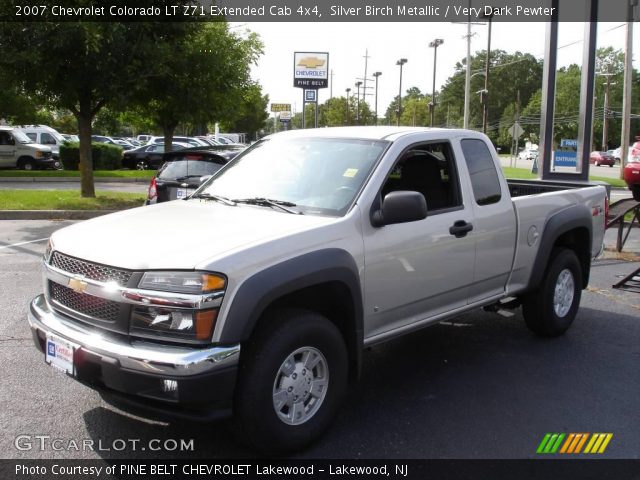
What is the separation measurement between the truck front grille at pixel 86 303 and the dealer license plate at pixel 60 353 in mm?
183

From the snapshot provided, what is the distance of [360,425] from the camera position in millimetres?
3906

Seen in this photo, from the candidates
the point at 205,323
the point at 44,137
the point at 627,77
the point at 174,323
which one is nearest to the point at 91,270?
the point at 174,323

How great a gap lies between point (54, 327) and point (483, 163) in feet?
11.0

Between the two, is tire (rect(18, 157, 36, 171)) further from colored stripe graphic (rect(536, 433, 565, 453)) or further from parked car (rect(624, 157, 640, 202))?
colored stripe graphic (rect(536, 433, 565, 453))

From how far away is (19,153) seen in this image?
1038 inches

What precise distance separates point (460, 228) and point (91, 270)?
251 centimetres

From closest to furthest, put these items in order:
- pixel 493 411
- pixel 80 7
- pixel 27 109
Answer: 1. pixel 493 411
2. pixel 80 7
3. pixel 27 109

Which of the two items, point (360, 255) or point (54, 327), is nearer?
point (54, 327)

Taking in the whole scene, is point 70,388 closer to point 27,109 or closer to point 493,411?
point 493,411

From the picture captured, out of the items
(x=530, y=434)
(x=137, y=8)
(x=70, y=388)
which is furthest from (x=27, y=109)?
(x=530, y=434)

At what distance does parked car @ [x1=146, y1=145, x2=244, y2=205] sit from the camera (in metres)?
8.80

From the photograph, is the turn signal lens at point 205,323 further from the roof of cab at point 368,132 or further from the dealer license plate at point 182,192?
the dealer license plate at point 182,192

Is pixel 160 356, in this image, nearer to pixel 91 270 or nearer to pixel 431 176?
pixel 91 270

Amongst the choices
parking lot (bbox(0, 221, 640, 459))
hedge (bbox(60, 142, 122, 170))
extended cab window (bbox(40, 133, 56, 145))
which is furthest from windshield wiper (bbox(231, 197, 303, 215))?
extended cab window (bbox(40, 133, 56, 145))
